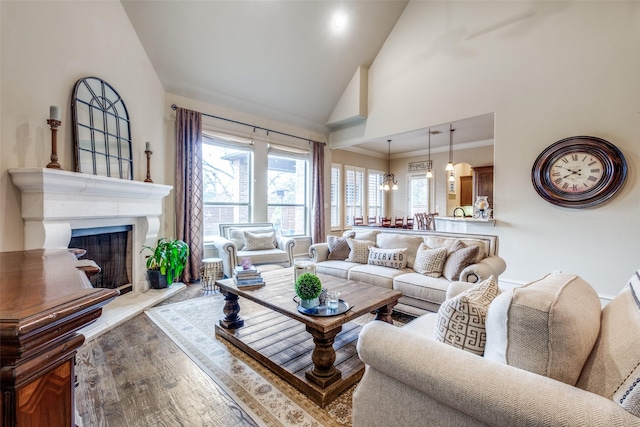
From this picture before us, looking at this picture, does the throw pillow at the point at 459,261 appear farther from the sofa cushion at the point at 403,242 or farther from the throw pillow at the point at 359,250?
the throw pillow at the point at 359,250

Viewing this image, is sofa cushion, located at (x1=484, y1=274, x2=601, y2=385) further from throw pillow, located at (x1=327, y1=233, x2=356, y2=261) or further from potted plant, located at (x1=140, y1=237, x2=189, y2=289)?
potted plant, located at (x1=140, y1=237, x2=189, y2=289)

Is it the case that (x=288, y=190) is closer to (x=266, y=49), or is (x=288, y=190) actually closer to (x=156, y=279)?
(x=266, y=49)

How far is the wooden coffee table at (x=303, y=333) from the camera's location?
6.02 feet

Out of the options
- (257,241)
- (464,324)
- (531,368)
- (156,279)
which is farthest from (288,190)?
(531,368)

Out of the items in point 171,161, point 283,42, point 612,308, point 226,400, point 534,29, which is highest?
point 283,42

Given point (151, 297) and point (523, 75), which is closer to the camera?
point (151, 297)

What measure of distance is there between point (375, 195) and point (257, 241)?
4.63m

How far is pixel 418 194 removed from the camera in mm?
8180

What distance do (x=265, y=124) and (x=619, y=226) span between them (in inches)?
216

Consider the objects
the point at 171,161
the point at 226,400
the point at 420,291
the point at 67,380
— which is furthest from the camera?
the point at 171,161

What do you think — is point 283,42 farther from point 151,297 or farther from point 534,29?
point 151,297

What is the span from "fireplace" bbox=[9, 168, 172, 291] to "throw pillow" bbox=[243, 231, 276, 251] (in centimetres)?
131

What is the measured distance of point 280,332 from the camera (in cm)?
262

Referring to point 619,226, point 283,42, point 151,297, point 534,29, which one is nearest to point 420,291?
point 619,226
